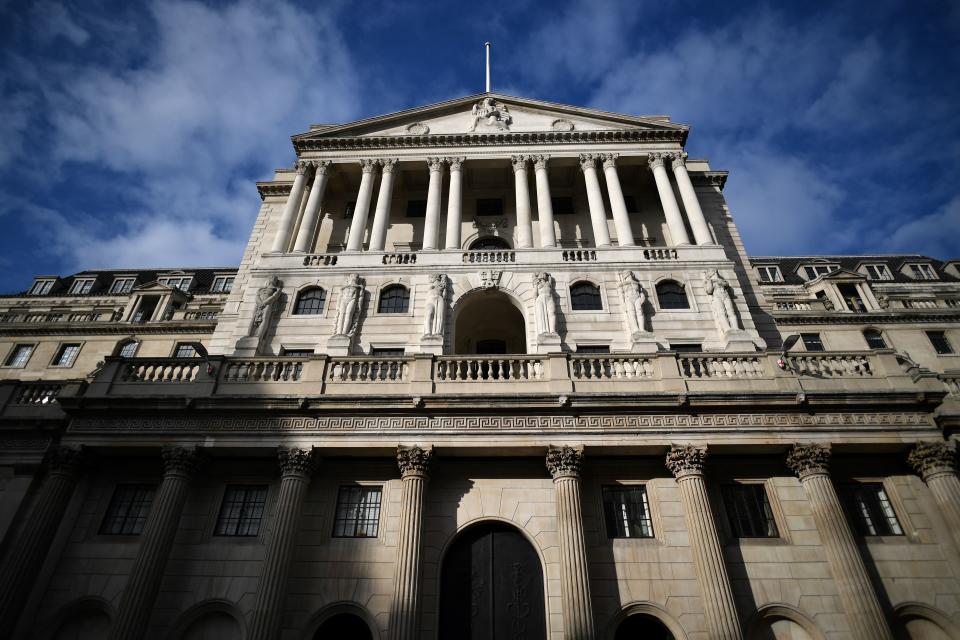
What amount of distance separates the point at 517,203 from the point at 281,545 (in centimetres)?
1910

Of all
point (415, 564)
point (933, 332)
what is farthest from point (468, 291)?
point (933, 332)

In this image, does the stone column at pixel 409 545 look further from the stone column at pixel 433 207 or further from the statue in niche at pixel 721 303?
the statue in niche at pixel 721 303

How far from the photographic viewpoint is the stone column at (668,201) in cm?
2609

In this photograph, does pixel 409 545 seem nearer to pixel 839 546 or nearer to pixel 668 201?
pixel 839 546

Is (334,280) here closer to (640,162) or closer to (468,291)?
(468,291)

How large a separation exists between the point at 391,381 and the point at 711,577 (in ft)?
37.1

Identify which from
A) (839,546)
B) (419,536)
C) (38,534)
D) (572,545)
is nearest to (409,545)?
(419,536)

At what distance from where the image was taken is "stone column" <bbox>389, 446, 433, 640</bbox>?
46.6 feet

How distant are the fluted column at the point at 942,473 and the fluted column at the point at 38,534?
88.5ft

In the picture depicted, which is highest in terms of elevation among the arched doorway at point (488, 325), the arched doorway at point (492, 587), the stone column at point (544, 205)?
the stone column at point (544, 205)

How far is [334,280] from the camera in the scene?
24.7 metres

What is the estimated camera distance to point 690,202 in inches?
1073

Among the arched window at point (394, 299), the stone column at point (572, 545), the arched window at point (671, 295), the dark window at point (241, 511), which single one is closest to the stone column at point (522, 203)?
the arched window at point (394, 299)

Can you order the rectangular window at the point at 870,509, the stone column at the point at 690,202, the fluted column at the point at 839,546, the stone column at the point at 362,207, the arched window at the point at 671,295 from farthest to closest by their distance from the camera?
the stone column at the point at 362,207
the stone column at the point at 690,202
the arched window at the point at 671,295
the rectangular window at the point at 870,509
the fluted column at the point at 839,546
